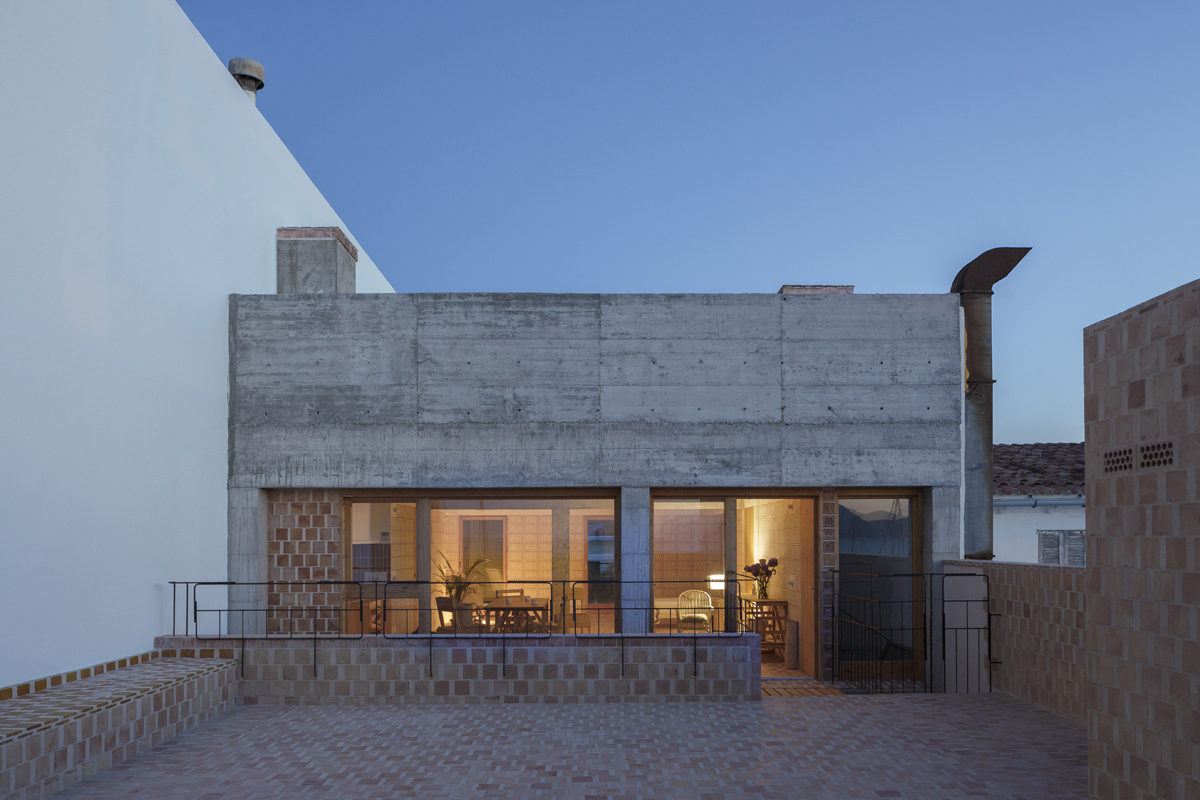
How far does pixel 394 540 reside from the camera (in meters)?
9.62

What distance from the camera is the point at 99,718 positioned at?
18.7 feet

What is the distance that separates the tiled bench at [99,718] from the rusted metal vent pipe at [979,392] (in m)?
8.65

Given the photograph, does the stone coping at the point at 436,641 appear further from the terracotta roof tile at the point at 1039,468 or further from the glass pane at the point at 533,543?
the terracotta roof tile at the point at 1039,468

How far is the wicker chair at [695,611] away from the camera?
923cm

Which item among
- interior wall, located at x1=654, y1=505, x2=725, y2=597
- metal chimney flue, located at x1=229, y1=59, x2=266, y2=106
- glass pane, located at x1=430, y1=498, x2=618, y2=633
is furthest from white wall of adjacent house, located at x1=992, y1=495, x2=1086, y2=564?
metal chimney flue, located at x1=229, y1=59, x2=266, y2=106

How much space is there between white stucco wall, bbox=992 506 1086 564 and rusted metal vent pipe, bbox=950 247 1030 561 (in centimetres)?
381

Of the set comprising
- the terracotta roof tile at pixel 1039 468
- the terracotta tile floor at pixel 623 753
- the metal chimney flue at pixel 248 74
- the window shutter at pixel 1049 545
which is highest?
the metal chimney flue at pixel 248 74

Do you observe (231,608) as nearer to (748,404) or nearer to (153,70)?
(153,70)

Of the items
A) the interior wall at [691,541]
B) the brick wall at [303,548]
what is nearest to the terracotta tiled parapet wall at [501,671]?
the brick wall at [303,548]

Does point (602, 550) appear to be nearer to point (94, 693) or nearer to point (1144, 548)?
point (94, 693)

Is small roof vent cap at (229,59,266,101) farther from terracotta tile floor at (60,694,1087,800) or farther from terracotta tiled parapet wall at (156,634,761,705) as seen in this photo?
terracotta tile floor at (60,694,1087,800)

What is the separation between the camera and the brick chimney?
10242 millimetres

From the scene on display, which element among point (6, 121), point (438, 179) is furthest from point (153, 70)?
point (438, 179)

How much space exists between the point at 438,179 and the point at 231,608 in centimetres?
4916
